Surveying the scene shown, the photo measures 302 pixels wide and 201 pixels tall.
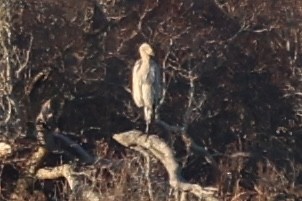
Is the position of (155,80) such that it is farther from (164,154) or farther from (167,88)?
(167,88)

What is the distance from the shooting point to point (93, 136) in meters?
20.9

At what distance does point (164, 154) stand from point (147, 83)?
5.56 feet

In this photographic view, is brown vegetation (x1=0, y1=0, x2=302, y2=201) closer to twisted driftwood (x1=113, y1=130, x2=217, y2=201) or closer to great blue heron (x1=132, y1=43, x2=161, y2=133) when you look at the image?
great blue heron (x1=132, y1=43, x2=161, y2=133)

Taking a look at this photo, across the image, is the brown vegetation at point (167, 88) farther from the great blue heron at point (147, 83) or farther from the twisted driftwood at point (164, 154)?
the twisted driftwood at point (164, 154)

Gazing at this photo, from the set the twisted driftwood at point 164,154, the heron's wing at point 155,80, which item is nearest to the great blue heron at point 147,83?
the heron's wing at point 155,80

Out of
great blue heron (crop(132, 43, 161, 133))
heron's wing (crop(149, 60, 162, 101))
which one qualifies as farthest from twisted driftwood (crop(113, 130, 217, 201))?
heron's wing (crop(149, 60, 162, 101))

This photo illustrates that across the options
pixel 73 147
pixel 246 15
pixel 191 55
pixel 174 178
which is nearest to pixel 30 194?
pixel 73 147

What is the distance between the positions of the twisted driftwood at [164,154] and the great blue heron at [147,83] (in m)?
1.21

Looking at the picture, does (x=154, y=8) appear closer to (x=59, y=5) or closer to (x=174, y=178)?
(x=59, y=5)

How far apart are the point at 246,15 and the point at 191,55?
1.69 m

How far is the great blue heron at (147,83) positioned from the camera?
16391 mm

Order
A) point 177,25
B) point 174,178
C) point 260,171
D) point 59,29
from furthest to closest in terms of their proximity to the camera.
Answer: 1. point 177,25
2. point 59,29
3. point 260,171
4. point 174,178

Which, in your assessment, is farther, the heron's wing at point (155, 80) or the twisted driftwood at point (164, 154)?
the heron's wing at point (155, 80)

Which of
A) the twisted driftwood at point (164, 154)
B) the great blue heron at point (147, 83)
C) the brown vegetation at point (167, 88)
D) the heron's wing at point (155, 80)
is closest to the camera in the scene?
the twisted driftwood at point (164, 154)
